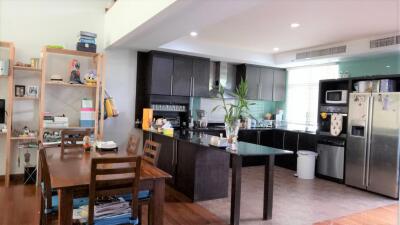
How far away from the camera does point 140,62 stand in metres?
5.61

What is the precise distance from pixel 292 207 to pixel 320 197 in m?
0.80

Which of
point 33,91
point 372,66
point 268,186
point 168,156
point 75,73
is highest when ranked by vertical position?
point 372,66

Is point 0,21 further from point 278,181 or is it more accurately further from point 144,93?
point 278,181

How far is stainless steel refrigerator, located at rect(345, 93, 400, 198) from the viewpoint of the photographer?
4.49 metres

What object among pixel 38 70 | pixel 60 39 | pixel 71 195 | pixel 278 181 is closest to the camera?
pixel 71 195

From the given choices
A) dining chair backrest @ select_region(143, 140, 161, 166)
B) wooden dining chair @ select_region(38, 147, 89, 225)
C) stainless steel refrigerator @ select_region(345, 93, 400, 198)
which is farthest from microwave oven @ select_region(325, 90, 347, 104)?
wooden dining chair @ select_region(38, 147, 89, 225)

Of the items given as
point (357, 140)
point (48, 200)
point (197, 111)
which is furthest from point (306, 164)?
point (48, 200)

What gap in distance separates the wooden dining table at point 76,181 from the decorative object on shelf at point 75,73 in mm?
1963

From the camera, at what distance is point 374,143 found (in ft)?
15.5

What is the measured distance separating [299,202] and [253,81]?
330cm

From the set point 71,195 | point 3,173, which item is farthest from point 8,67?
point 71,195

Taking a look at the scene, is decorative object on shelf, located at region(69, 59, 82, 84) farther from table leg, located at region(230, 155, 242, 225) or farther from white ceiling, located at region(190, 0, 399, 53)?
table leg, located at region(230, 155, 242, 225)

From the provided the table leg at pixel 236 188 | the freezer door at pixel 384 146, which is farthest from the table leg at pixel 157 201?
the freezer door at pixel 384 146

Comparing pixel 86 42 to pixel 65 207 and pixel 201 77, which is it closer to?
pixel 201 77
